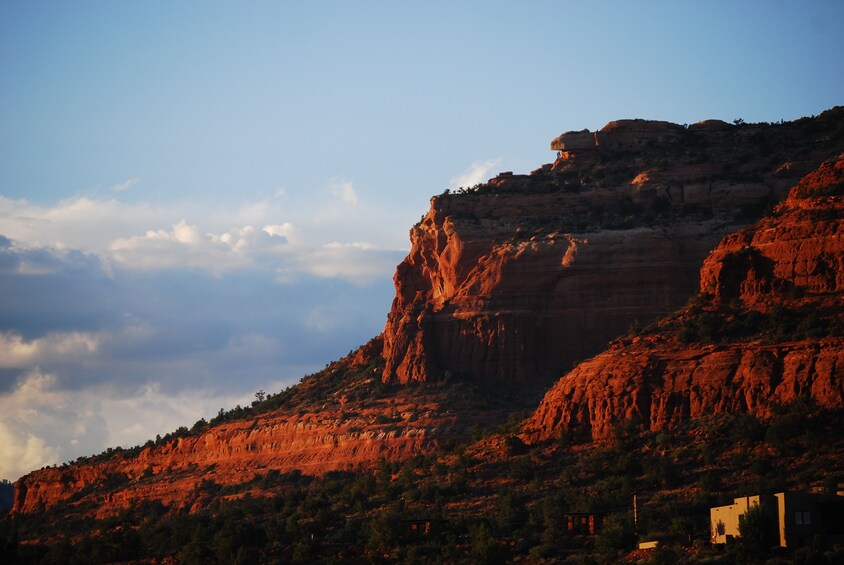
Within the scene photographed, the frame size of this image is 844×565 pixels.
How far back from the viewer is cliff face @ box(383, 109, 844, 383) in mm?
116812

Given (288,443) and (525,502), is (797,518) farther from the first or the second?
(288,443)

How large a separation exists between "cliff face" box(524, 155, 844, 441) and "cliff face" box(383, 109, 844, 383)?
18.3 metres

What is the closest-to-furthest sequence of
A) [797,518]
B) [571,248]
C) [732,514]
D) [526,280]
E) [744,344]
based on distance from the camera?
[797,518] → [732,514] → [744,344] → [571,248] → [526,280]

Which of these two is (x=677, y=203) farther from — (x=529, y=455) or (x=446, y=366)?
(x=529, y=455)

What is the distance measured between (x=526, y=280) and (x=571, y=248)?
131 inches

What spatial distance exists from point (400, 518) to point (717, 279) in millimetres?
19142

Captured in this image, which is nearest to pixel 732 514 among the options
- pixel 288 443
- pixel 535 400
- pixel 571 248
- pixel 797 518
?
pixel 797 518

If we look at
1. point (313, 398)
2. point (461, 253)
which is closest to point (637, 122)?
point (461, 253)

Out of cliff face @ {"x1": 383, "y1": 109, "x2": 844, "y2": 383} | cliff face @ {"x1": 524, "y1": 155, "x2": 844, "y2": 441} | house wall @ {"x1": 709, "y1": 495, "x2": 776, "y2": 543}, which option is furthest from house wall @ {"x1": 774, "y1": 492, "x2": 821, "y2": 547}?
cliff face @ {"x1": 383, "y1": 109, "x2": 844, "y2": 383}

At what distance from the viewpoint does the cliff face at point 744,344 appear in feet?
290

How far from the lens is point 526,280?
118750 millimetres

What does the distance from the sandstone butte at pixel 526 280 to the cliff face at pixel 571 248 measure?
86 mm

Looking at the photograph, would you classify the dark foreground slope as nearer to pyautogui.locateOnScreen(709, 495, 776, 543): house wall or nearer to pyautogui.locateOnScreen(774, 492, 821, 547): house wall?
pyautogui.locateOnScreen(709, 495, 776, 543): house wall

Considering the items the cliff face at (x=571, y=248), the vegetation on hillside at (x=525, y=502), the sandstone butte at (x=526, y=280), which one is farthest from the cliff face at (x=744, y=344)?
the cliff face at (x=571, y=248)
